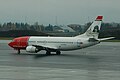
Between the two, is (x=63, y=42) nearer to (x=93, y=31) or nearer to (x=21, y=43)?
(x=93, y=31)

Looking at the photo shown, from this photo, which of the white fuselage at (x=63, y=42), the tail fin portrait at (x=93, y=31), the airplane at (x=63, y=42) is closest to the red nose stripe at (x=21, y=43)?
the airplane at (x=63, y=42)

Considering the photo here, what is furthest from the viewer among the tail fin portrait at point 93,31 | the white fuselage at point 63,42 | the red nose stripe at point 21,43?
the red nose stripe at point 21,43

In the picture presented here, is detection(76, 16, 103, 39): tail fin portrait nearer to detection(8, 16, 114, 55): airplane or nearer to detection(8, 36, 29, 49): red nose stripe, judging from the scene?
detection(8, 16, 114, 55): airplane

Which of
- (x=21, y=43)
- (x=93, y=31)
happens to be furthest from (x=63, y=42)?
(x=21, y=43)

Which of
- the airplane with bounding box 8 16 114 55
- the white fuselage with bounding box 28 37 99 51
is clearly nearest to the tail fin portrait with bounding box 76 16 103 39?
the airplane with bounding box 8 16 114 55

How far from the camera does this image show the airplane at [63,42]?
2094 inches

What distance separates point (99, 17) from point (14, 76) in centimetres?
3003

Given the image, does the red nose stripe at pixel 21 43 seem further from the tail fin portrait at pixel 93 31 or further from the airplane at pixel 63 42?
the tail fin portrait at pixel 93 31

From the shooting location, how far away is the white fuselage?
5318cm

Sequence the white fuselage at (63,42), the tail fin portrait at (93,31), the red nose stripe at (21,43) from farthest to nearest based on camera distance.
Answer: the red nose stripe at (21,43) → the tail fin portrait at (93,31) → the white fuselage at (63,42)

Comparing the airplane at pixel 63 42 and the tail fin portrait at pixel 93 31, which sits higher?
the tail fin portrait at pixel 93 31

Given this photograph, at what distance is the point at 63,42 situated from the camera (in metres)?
54.5

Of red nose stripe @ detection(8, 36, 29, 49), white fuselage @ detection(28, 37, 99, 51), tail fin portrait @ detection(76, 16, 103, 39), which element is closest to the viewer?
white fuselage @ detection(28, 37, 99, 51)

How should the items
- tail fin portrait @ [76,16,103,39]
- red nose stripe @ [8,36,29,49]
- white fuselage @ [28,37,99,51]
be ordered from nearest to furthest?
white fuselage @ [28,37,99,51], tail fin portrait @ [76,16,103,39], red nose stripe @ [8,36,29,49]
